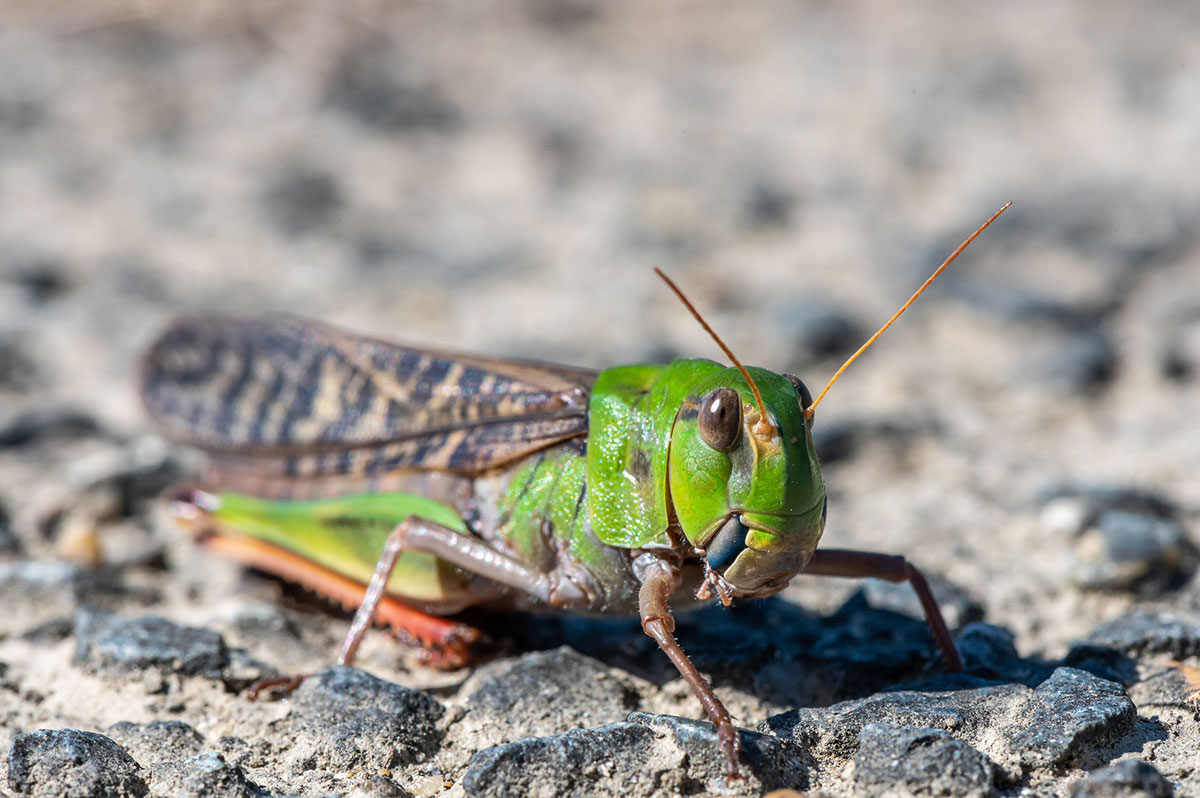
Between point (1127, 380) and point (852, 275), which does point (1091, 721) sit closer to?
point (1127, 380)

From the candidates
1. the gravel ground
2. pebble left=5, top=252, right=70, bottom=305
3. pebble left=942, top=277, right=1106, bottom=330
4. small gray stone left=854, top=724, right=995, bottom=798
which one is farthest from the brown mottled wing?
pebble left=942, top=277, right=1106, bottom=330

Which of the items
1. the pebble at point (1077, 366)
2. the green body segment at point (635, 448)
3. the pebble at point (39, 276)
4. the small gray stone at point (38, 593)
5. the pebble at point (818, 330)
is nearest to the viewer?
the green body segment at point (635, 448)

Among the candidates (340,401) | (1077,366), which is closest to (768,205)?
(1077,366)

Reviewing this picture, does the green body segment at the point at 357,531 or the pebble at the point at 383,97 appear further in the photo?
the pebble at the point at 383,97

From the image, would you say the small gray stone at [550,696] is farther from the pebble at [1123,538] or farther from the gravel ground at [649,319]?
the pebble at [1123,538]

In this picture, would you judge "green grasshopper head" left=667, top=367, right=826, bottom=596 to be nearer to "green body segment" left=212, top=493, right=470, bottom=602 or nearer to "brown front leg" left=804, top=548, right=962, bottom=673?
"brown front leg" left=804, top=548, right=962, bottom=673

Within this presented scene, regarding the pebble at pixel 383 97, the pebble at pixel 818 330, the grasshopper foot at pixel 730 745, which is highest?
the pebble at pixel 383 97

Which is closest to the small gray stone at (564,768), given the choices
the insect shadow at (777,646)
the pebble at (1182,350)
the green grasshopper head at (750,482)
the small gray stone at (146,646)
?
the green grasshopper head at (750,482)
